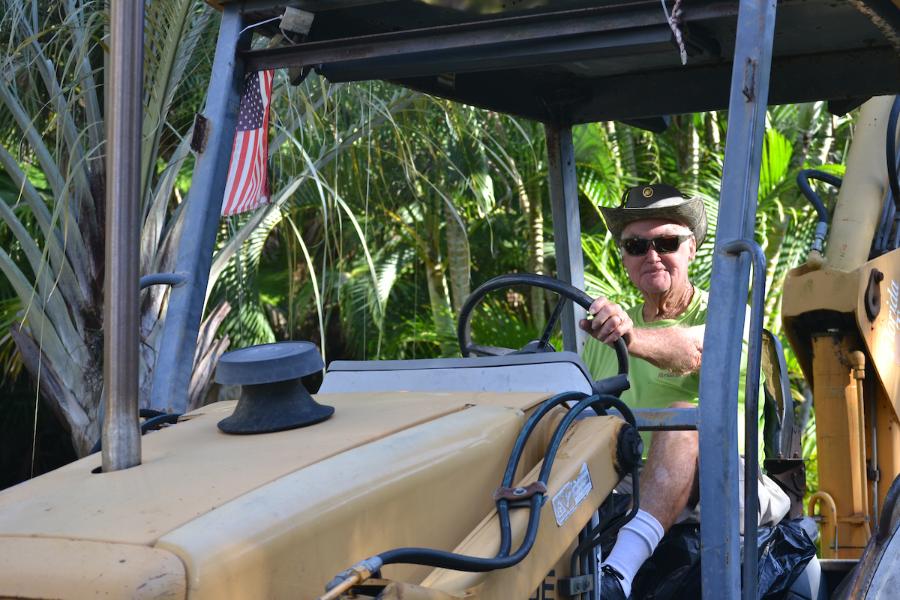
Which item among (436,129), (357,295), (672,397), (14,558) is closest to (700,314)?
(672,397)

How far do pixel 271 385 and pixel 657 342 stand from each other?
1425 mm

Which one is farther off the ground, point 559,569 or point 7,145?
point 7,145

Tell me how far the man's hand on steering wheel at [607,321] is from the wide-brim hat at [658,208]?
3.30 feet

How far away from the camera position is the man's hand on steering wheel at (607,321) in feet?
9.55

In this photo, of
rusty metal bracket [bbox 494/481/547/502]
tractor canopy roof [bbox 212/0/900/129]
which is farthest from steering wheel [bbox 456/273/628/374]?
rusty metal bracket [bbox 494/481/547/502]

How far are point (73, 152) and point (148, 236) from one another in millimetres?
639

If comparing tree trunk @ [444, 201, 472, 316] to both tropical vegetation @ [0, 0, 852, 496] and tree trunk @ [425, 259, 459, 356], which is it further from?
tree trunk @ [425, 259, 459, 356]

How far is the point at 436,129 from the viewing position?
30.3 feet

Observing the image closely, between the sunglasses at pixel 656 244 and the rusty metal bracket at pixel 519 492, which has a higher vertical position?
the sunglasses at pixel 656 244

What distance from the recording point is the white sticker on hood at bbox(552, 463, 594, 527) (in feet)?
7.26

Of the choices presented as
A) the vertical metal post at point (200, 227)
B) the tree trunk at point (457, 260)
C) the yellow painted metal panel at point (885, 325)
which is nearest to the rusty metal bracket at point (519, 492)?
the vertical metal post at point (200, 227)

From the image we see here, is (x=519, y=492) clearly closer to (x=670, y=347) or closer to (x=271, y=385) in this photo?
(x=271, y=385)

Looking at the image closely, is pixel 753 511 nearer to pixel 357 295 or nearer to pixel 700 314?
pixel 700 314

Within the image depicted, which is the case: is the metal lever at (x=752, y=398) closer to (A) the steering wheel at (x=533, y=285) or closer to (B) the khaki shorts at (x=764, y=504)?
(A) the steering wheel at (x=533, y=285)
